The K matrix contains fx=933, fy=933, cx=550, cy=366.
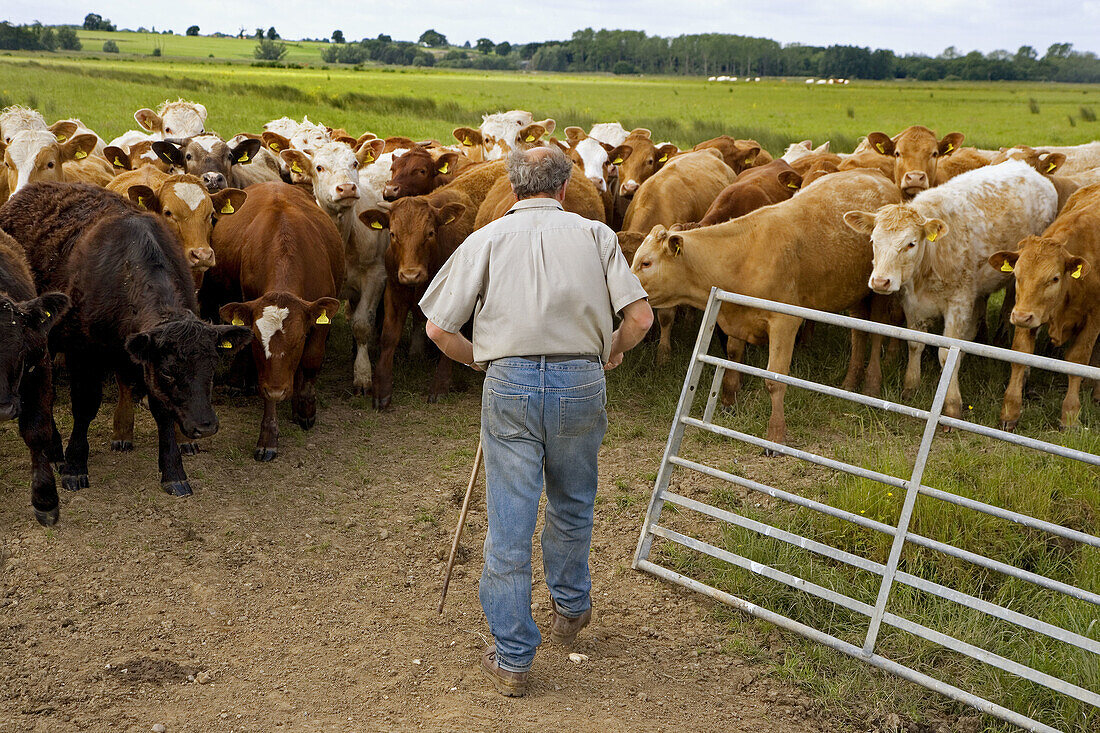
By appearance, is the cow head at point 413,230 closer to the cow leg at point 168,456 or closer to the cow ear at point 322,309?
the cow ear at point 322,309

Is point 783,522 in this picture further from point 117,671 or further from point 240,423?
point 240,423

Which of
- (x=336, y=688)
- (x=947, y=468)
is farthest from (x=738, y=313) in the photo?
(x=336, y=688)

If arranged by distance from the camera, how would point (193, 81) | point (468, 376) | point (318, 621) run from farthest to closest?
point (193, 81) → point (468, 376) → point (318, 621)

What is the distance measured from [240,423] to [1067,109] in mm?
46343

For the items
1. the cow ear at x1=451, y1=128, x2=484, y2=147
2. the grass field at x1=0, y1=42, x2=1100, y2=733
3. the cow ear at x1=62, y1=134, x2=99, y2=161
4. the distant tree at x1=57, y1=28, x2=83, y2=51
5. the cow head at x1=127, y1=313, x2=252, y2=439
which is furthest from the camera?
the distant tree at x1=57, y1=28, x2=83, y2=51

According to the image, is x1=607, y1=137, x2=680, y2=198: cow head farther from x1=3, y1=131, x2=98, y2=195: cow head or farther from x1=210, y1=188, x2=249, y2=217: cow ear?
x1=3, y1=131, x2=98, y2=195: cow head

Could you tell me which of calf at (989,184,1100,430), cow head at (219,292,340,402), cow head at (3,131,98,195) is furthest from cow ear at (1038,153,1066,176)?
cow head at (3,131,98,195)

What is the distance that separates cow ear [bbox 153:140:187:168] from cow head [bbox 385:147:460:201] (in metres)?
2.01

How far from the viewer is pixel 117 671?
4.21 meters

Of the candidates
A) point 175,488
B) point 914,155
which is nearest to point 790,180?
point 914,155

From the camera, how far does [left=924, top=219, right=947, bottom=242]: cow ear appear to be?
281 inches

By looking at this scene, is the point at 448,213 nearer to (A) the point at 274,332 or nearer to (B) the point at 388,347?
(B) the point at 388,347

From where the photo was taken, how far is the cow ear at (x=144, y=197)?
713cm

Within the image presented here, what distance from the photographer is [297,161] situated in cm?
957
